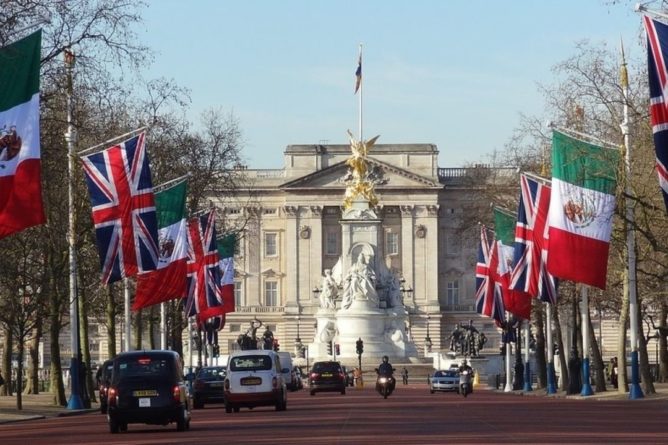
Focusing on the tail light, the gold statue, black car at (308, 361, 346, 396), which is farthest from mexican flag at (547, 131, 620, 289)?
the gold statue

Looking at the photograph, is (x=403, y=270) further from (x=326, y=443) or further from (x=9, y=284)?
(x=326, y=443)

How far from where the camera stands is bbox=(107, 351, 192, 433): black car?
132 ft

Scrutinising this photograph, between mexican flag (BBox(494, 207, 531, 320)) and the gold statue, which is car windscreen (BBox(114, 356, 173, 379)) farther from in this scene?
the gold statue

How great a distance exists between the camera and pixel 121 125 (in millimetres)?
79125

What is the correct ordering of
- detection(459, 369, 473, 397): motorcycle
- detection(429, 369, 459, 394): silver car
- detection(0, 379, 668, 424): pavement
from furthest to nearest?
detection(429, 369, 459, 394): silver car
detection(459, 369, 473, 397): motorcycle
detection(0, 379, 668, 424): pavement

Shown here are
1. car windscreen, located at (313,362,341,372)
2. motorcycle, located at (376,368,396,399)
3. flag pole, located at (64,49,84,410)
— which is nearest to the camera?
flag pole, located at (64,49,84,410)

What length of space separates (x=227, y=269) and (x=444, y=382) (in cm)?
1313

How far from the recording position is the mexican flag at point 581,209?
51375 millimetres

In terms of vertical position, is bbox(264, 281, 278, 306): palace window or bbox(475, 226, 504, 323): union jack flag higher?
bbox(264, 281, 278, 306): palace window

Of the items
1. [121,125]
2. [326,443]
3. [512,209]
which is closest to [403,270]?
[512,209]

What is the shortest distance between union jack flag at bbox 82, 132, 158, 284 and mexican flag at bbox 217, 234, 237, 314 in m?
22.4

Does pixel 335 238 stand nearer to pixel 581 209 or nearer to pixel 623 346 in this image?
pixel 623 346

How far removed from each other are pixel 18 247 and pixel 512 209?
35.0 metres

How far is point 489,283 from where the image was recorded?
256 ft
